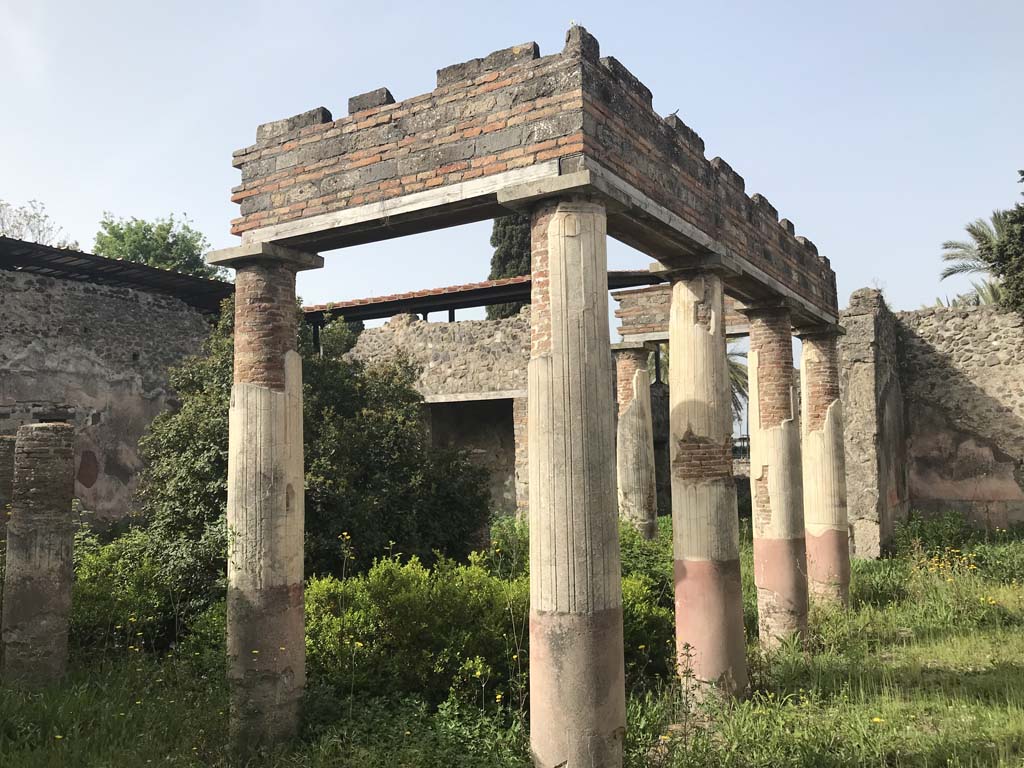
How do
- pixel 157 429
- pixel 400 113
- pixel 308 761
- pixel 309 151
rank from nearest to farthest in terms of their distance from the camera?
pixel 308 761 → pixel 400 113 → pixel 309 151 → pixel 157 429

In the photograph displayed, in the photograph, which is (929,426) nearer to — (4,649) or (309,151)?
(309,151)

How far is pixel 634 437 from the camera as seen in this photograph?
1263 cm

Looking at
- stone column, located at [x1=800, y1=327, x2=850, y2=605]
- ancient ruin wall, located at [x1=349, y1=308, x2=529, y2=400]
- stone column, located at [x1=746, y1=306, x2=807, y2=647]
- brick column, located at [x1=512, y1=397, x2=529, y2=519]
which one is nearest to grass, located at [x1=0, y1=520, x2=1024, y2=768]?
stone column, located at [x1=746, y1=306, x2=807, y2=647]

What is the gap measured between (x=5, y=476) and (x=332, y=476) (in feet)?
10.4

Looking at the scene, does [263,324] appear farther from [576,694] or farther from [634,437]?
[634,437]

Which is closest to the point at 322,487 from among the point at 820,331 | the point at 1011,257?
the point at 820,331

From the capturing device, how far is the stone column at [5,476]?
8023 mm

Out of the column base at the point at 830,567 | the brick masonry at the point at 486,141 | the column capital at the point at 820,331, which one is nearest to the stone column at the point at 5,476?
the brick masonry at the point at 486,141

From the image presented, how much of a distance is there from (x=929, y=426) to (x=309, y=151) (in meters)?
12.7

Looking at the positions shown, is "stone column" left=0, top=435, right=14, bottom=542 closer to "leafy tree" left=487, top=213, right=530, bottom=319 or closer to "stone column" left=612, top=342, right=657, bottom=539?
"stone column" left=612, top=342, right=657, bottom=539

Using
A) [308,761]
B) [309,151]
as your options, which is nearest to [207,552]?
[308,761]

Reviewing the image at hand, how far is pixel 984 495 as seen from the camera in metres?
14.1

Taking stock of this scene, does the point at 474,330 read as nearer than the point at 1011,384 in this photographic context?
No

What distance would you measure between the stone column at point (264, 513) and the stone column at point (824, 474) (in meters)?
6.23
